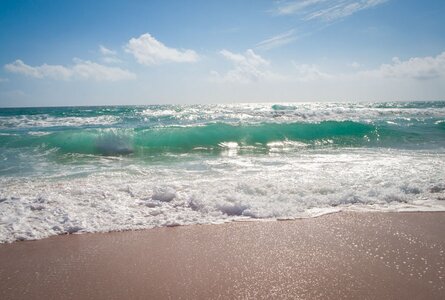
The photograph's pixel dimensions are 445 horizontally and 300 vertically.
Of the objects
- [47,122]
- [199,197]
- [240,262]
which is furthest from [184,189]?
[47,122]

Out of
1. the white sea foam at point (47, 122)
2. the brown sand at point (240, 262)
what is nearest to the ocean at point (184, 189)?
the brown sand at point (240, 262)

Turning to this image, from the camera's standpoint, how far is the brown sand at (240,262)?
2.91 m

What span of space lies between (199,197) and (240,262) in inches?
80.3

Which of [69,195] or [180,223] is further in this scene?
[69,195]

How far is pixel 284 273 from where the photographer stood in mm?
3184

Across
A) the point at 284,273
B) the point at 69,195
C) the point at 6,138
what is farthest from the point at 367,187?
the point at 6,138

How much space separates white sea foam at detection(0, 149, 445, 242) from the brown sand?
37cm

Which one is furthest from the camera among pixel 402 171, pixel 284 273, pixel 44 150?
pixel 44 150

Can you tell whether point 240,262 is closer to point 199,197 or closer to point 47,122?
point 199,197

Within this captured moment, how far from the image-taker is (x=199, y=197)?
209 inches

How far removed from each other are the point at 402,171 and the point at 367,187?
2.08 m

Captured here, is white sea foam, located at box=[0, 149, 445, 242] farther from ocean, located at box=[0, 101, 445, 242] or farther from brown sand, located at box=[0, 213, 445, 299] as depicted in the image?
brown sand, located at box=[0, 213, 445, 299]

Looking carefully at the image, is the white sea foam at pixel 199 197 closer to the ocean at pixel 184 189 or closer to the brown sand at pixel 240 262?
the ocean at pixel 184 189

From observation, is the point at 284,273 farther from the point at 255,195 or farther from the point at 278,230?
the point at 255,195
